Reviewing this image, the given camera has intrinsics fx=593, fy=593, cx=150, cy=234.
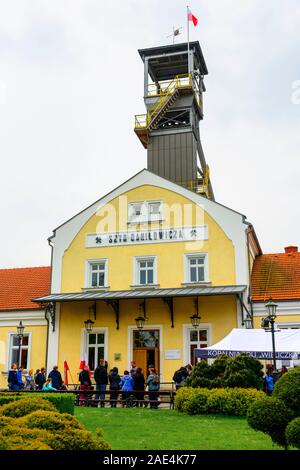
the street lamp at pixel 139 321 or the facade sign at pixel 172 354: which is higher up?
the street lamp at pixel 139 321

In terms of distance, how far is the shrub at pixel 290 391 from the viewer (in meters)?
9.30

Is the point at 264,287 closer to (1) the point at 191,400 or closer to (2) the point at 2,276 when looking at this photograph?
(1) the point at 191,400

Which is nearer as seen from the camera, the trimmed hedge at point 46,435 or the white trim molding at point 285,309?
the trimmed hedge at point 46,435

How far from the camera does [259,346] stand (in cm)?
1861

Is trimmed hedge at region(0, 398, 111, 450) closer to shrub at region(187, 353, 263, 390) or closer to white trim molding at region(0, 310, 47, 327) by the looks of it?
shrub at region(187, 353, 263, 390)

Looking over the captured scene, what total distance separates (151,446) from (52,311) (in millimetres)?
16831

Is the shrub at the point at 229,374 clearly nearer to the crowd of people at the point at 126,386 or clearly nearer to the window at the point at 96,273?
the crowd of people at the point at 126,386

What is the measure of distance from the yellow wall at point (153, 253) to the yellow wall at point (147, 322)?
0.87 m

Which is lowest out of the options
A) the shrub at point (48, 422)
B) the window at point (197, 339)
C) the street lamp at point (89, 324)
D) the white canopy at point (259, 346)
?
the shrub at point (48, 422)

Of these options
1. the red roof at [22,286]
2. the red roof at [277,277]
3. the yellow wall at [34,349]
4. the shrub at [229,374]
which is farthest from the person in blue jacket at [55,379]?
the red roof at [277,277]

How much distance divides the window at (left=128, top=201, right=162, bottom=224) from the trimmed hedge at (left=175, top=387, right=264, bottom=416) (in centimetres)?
1161

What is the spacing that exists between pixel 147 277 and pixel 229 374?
9.45m

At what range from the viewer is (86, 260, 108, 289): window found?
2676 centimetres
